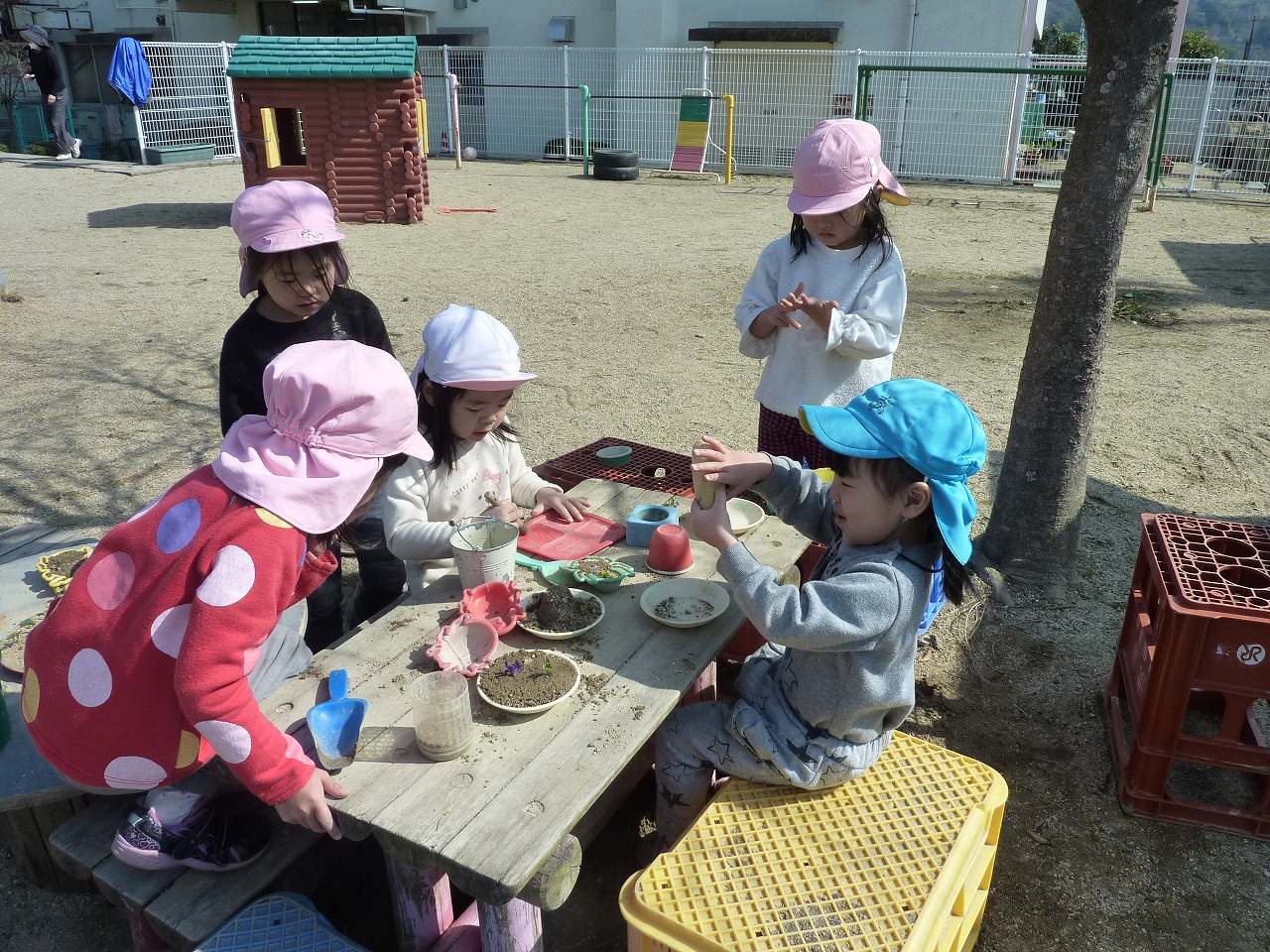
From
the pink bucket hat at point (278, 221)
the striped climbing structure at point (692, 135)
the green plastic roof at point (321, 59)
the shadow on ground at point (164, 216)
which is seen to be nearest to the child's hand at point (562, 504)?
the pink bucket hat at point (278, 221)

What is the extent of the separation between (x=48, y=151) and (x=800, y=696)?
21886 mm

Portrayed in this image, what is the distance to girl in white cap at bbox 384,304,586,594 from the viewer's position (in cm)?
256

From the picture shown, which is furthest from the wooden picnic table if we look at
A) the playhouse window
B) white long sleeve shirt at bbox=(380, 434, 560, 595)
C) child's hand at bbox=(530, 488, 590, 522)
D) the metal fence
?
the metal fence

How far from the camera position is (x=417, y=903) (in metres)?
2.09

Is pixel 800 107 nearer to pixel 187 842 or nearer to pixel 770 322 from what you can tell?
pixel 770 322

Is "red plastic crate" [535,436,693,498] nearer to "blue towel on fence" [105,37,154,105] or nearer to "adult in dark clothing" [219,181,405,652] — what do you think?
"adult in dark clothing" [219,181,405,652]

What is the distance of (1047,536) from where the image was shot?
393 cm

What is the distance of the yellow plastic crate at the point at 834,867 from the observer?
1748mm

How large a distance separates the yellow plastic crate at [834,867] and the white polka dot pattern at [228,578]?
3.03 feet

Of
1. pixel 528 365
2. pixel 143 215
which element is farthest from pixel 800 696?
pixel 143 215

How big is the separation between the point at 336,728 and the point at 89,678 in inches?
19.3

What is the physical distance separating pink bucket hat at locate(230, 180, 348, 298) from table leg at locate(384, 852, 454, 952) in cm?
198

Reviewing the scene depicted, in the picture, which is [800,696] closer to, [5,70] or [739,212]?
[739,212]

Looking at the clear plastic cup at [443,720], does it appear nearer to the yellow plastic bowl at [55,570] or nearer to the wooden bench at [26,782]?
the wooden bench at [26,782]
